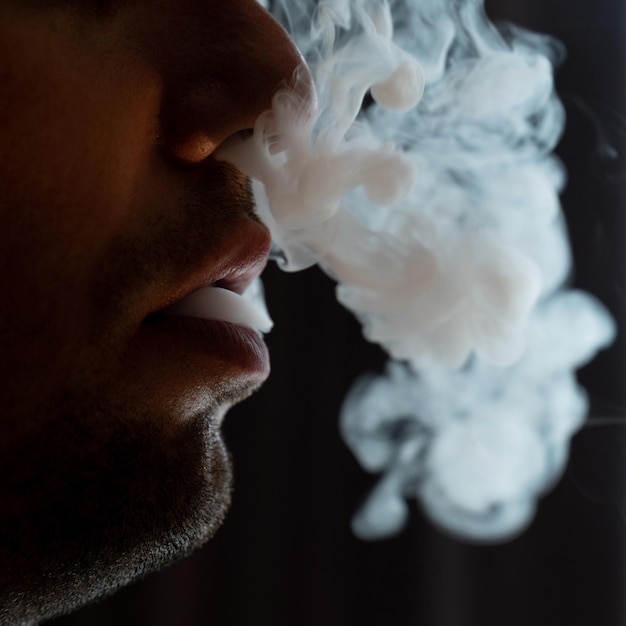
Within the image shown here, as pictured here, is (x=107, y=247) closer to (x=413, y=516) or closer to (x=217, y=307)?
(x=217, y=307)

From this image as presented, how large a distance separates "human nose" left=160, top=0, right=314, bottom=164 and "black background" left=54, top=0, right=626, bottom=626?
91 centimetres

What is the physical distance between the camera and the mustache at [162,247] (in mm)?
579

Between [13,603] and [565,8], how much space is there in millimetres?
1313

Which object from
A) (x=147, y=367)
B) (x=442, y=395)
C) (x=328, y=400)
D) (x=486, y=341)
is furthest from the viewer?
(x=328, y=400)

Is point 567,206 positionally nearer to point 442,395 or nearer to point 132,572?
point 442,395

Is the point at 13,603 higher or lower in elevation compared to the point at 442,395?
higher

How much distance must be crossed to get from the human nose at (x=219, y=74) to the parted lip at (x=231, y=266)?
0.07 metres

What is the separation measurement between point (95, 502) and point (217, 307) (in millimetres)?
176

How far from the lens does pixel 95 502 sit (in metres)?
0.60

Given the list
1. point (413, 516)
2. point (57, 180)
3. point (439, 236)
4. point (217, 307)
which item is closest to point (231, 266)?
point (217, 307)

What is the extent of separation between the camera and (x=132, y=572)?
26.0 inches

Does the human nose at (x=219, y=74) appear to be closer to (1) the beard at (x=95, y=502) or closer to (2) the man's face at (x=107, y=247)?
(2) the man's face at (x=107, y=247)

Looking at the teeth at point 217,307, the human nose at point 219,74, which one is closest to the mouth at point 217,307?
the teeth at point 217,307

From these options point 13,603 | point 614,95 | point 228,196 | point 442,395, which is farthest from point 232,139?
point 614,95
